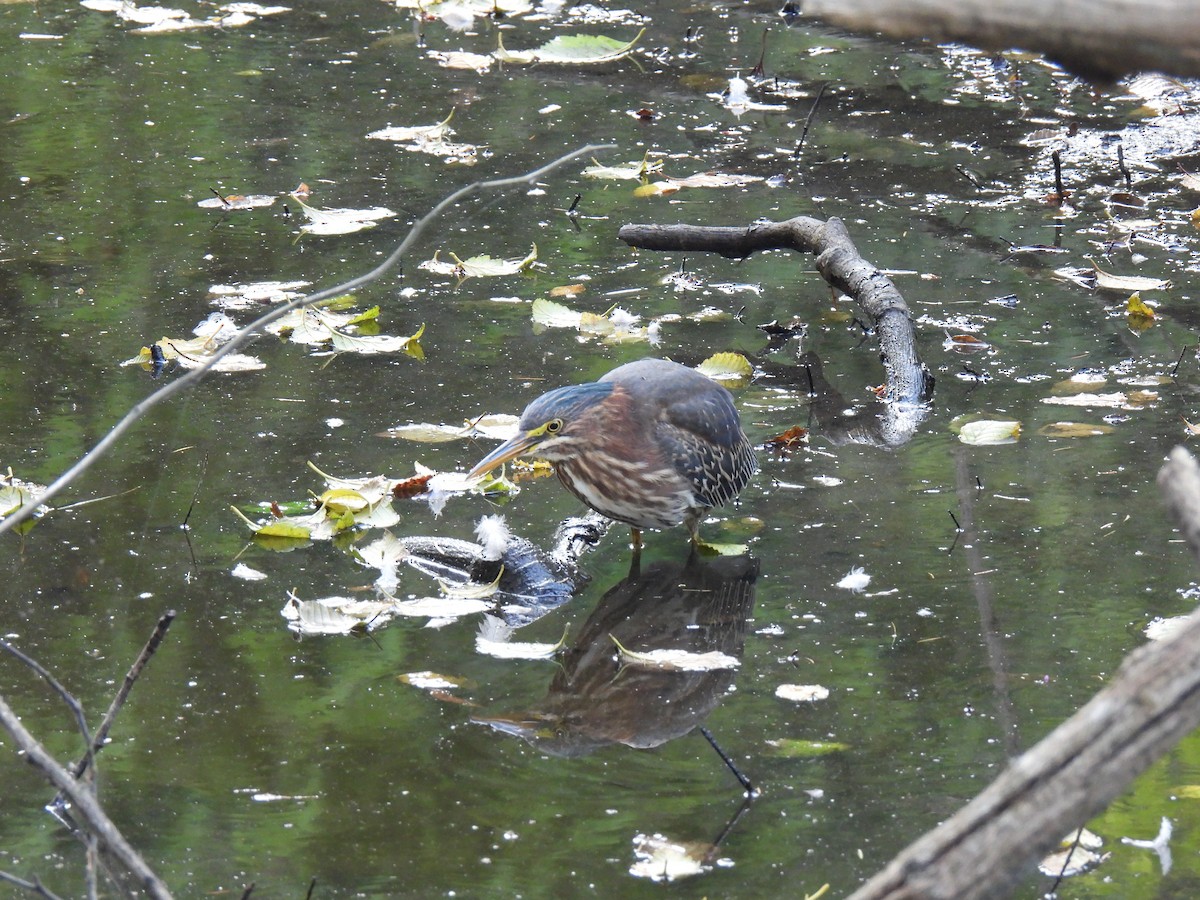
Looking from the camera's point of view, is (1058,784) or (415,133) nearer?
(1058,784)

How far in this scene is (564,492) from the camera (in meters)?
4.98

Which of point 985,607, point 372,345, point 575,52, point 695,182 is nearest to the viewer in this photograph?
point 985,607

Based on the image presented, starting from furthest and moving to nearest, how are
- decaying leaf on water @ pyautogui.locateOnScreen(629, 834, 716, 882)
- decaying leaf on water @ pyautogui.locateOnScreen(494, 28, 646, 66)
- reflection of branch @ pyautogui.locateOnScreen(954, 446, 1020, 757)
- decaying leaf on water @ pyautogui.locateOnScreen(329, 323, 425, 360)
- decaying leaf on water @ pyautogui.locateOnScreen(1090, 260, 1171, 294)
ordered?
decaying leaf on water @ pyautogui.locateOnScreen(494, 28, 646, 66) < decaying leaf on water @ pyautogui.locateOnScreen(1090, 260, 1171, 294) < decaying leaf on water @ pyautogui.locateOnScreen(329, 323, 425, 360) < reflection of branch @ pyautogui.locateOnScreen(954, 446, 1020, 757) < decaying leaf on water @ pyautogui.locateOnScreen(629, 834, 716, 882)

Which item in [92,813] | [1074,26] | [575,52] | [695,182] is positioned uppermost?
[1074,26]

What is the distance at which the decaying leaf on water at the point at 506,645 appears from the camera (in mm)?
3996

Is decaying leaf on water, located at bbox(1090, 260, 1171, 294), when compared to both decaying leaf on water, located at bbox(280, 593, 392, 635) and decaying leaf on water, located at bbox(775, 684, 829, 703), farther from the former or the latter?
decaying leaf on water, located at bbox(280, 593, 392, 635)

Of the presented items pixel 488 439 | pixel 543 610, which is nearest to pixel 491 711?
pixel 543 610

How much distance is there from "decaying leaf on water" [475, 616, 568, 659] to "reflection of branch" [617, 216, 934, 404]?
1.97 meters

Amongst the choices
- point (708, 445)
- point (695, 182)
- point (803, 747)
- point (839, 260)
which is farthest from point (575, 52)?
point (803, 747)

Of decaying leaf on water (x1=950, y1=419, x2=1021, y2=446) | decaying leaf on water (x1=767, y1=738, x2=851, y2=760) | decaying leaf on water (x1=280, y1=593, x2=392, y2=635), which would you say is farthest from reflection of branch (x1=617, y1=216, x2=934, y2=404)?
decaying leaf on water (x1=280, y1=593, x2=392, y2=635)

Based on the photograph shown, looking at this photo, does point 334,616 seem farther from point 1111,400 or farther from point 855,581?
point 1111,400

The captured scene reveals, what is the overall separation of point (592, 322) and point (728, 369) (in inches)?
27.1

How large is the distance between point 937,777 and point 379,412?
264 centimetres

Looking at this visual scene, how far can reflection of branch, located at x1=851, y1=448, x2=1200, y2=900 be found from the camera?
1.66 metres
